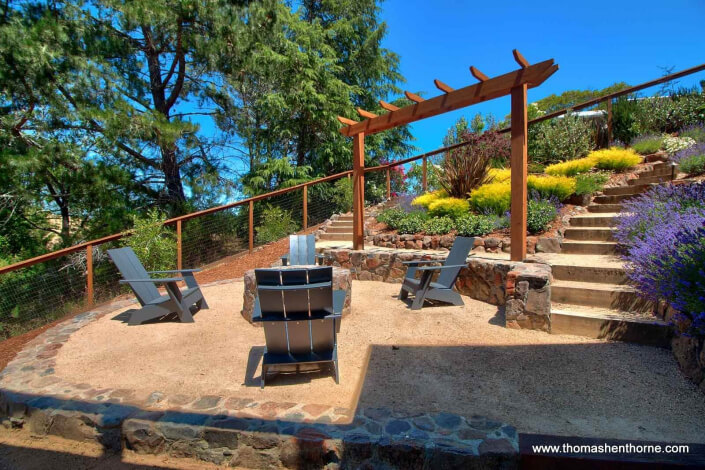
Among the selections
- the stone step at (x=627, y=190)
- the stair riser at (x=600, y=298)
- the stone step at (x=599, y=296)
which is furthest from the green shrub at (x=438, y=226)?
the stair riser at (x=600, y=298)

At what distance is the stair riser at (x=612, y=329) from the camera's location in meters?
3.02

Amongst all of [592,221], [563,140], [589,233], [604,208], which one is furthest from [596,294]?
[563,140]

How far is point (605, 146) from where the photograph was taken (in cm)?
852

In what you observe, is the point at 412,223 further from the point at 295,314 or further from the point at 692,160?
the point at 295,314

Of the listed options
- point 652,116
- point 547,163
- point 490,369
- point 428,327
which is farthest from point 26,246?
point 652,116

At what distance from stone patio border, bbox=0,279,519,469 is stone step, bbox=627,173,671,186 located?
6171mm

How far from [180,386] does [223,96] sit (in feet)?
33.7

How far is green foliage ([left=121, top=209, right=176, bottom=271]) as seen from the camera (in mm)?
6504

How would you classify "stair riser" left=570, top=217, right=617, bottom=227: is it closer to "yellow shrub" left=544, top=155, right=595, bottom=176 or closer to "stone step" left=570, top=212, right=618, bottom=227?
"stone step" left=570, top=212, right=618, bottom=227

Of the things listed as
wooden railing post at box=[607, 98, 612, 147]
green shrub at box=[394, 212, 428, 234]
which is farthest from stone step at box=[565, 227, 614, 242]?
wooden railing post at box=[607, 98, 612, 147]

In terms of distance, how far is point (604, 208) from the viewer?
6.05m

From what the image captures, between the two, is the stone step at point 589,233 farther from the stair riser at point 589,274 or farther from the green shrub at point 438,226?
the green shrub at point 438,226

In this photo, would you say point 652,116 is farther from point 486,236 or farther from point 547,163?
point 486,236

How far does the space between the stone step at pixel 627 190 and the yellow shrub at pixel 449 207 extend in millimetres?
2307
